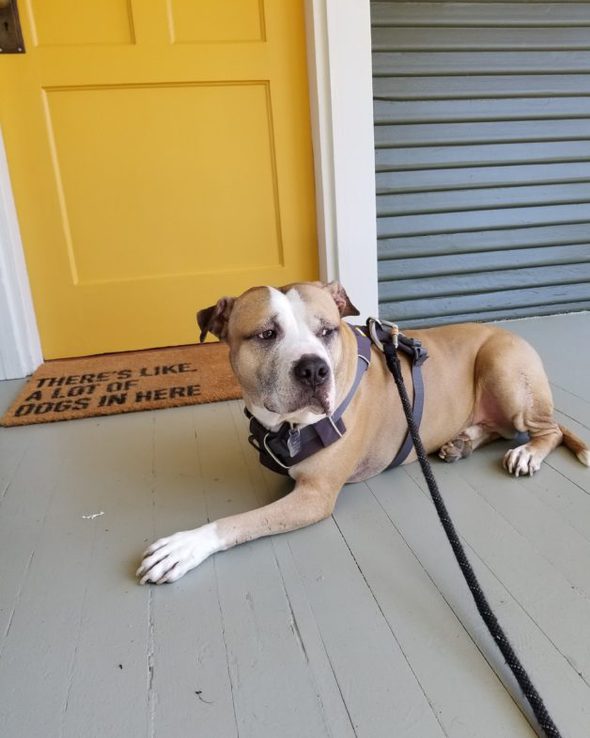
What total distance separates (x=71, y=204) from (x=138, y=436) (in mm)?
1530

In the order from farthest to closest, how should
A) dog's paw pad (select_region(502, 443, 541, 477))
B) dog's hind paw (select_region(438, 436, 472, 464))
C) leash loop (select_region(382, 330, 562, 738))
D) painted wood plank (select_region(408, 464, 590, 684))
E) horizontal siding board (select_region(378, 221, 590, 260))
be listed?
1. horizontal siding board (select_region(378, 221, 590, 260))
2. dog's hind paw (select_region(438, 436, 472, 464))
3. dog's paw pad (select_region(502, 443, 541, 477))
4. painted wood plank (select_region(408, 464, 590, 684))
5. leash loop (select_region(382, 330, 562, 738))

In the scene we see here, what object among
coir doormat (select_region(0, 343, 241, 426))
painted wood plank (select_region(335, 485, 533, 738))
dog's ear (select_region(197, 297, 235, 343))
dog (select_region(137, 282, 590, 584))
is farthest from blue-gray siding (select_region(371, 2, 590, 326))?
painted wood plank (select_region(335, 485, 533, 738))

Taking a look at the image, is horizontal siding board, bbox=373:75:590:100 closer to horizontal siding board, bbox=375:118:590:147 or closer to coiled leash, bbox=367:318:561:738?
horizontal siding board, bbox=375:118:590:147

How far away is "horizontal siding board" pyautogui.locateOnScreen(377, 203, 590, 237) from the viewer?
3330 millimetres

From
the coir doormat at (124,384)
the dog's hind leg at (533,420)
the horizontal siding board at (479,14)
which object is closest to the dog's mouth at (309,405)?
the dog's hind leg at (533,420)

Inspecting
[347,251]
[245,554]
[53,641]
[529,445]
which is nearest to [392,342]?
[529,445]

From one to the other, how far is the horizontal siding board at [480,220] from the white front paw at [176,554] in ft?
7.62

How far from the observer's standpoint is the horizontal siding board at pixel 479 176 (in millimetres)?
3262

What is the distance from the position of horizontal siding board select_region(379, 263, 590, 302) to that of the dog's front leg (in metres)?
2.06

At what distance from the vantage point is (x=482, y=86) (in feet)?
10.6

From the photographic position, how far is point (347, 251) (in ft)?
10.5

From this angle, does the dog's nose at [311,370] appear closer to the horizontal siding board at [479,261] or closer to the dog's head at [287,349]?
the dog's head at [287,349]

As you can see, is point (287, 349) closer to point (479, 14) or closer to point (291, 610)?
point (291, 610)

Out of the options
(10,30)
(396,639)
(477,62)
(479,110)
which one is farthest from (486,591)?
(10,30)
